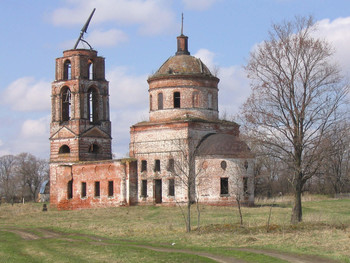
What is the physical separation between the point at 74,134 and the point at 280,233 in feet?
100

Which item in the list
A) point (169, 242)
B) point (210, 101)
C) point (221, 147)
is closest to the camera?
point (169, 242)

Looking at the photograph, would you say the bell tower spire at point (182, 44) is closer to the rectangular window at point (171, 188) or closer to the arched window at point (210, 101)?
the arched window at point (210, 101)

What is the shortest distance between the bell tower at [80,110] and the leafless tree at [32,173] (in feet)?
128

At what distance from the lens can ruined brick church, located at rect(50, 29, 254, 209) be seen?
41.8 m

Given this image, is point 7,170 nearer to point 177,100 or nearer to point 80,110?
point 80,110

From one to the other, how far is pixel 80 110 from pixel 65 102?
7.84ft

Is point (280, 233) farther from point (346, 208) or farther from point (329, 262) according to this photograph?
point (346, 208)

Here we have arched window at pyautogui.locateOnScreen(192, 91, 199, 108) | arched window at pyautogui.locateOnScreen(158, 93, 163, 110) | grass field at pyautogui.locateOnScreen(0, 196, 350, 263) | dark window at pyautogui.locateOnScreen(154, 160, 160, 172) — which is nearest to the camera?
grass field at pyautogui.locateOnScreen(0, 196, 350, 263)

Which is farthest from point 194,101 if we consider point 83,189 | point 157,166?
point 83,189

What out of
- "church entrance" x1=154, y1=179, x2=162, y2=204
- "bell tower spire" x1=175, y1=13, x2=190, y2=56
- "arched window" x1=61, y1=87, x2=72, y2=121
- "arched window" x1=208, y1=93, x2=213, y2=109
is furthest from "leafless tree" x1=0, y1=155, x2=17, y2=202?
"arched window" x1=208, y1=93, x2=213, y2=109

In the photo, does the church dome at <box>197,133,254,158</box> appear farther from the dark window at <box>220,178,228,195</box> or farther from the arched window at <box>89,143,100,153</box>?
the arched window at <box>89,143,100,153</box>

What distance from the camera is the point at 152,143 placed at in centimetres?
4456

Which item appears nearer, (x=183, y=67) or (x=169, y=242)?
(x=169, y=242)

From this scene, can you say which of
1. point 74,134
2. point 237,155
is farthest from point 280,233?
point 74,134
